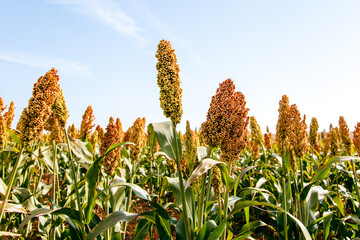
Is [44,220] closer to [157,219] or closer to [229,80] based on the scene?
[157,219]

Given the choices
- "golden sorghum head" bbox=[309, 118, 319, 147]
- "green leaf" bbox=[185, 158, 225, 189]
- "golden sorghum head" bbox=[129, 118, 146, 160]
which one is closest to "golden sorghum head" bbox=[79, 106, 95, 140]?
"golden sorghum head" bbox=[129, 118, 146, 160]

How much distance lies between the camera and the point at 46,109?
1.76 meters

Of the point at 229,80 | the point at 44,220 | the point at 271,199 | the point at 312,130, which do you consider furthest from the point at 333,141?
the point at 44,220

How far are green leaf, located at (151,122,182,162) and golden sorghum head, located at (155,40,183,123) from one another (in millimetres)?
87

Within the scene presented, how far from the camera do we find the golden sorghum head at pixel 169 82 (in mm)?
1553

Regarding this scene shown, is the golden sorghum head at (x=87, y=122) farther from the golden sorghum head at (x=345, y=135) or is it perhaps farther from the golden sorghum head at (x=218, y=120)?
the golden sorghum head at (x=345, y=135)

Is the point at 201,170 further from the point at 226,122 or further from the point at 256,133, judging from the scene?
the point at 256,133

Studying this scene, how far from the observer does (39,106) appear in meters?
1.73

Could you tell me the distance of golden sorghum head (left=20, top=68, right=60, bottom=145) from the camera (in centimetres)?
171

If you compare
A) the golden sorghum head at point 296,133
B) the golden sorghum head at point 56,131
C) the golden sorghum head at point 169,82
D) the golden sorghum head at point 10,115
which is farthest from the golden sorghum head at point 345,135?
the golden sorghum head at point 10,115

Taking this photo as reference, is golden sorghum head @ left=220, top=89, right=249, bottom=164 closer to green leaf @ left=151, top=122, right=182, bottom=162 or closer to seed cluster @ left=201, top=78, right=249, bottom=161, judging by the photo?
seed cluster @ left=201, top=78, right=249, bottom=161

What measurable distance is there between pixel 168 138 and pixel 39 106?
1.03 metres

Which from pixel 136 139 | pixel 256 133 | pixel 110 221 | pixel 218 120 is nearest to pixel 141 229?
pixel 110 221

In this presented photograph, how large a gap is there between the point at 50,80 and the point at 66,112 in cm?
28
